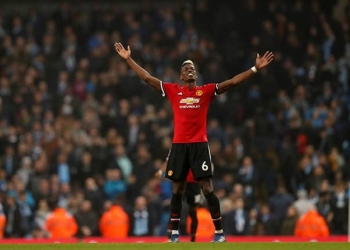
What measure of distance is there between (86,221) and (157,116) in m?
4.09

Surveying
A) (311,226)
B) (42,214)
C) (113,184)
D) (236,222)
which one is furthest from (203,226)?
(42,214)

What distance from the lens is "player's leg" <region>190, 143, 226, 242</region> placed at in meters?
13.7

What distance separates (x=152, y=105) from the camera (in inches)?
966

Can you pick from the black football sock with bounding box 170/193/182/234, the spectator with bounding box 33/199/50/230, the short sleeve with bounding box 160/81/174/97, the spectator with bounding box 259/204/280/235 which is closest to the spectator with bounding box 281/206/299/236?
the spectator with bounding box 259/204/280/235

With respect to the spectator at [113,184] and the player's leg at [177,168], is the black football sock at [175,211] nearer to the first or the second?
the player's leg at [177,168]

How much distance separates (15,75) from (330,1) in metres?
7.63

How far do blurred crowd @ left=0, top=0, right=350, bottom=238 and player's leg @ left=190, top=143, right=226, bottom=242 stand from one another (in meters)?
6.79

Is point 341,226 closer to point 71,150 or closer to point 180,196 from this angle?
point 71,150

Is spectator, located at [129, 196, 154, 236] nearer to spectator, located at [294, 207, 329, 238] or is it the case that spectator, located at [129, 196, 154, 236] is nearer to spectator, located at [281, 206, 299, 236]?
spectator, located at [281, 206, 299, 236]

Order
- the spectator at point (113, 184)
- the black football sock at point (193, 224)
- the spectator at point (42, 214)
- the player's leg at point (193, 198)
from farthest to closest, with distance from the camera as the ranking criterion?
the spectator at point (113, 184) < the spectator at point (42, 214) < the player's leg at point (193, 198) < the black football sock at point (193, 224)

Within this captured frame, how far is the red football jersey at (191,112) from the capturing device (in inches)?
541

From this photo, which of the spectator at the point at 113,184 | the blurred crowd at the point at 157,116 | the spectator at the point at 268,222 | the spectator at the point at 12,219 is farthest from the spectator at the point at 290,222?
the spectator at the point at 12,219

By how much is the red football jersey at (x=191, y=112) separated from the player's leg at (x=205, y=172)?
0.13 m

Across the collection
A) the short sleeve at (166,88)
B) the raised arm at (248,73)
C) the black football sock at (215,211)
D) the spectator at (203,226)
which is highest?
the raised arm at (248,73)
